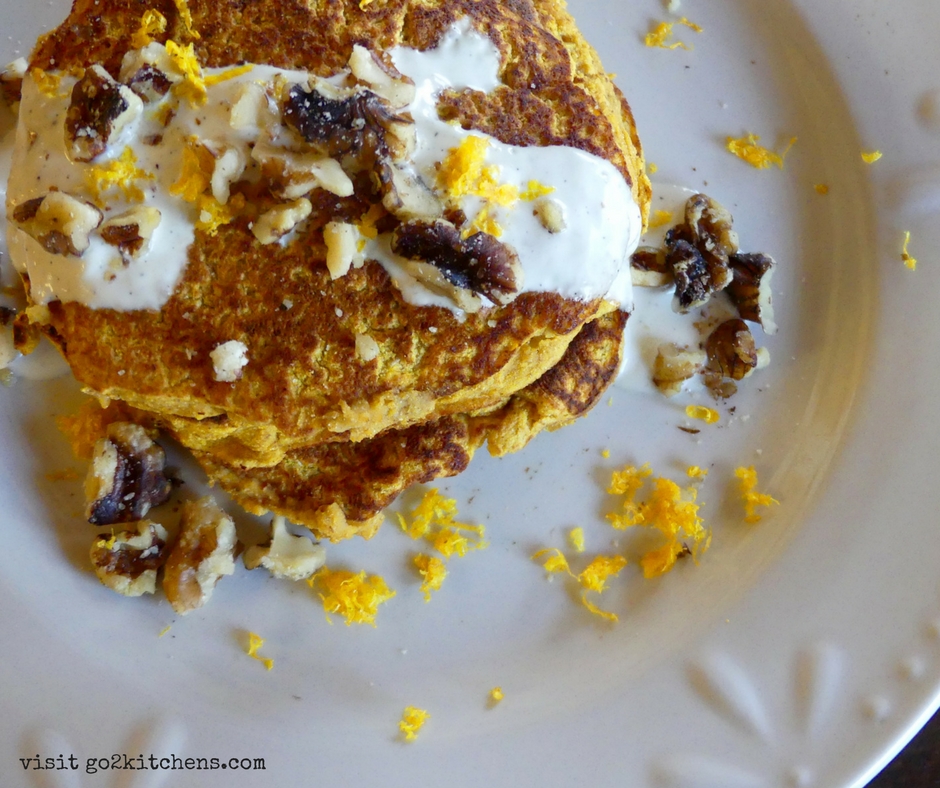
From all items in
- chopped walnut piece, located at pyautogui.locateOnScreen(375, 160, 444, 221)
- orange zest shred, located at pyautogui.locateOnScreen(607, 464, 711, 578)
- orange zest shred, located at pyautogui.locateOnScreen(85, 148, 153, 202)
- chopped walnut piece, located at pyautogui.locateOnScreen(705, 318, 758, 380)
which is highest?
chopped walnut piece, located at pyautogui.locateOnScreen(375, 160, 444, 221)

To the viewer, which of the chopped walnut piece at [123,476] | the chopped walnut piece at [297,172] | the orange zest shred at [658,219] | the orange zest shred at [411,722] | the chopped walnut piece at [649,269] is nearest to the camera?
the chopped walnut piece at [297,172]

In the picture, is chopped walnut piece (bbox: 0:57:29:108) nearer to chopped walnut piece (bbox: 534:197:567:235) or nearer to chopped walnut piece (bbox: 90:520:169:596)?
chopped walnut piece (bbox: 90:520:169:596)

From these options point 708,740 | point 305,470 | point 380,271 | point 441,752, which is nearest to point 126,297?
point 380,271

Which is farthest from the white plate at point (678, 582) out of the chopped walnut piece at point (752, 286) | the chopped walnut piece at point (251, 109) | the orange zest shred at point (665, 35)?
the chopped walnut piece at point (251, 109)

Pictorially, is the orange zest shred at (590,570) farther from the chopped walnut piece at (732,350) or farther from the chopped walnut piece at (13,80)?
the chopped walnut piece at (13,80)

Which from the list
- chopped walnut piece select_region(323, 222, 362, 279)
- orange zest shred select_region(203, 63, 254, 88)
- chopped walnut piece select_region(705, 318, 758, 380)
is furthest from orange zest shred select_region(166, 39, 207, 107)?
chopped walnut piece select_region(705, 318, 758, 380)
